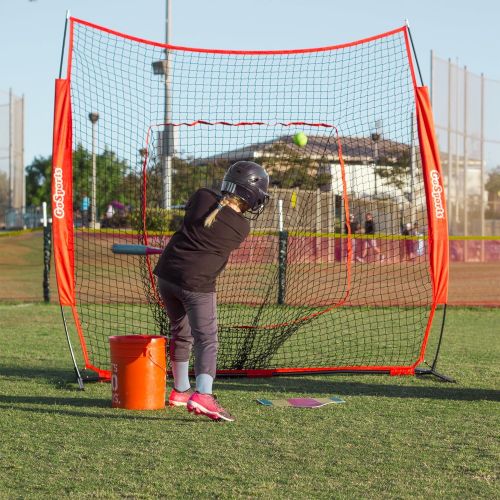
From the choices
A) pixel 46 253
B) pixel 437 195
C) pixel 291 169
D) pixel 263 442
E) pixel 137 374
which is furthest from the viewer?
pixel 46 253

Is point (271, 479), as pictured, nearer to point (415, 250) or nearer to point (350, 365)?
point (350, 365)

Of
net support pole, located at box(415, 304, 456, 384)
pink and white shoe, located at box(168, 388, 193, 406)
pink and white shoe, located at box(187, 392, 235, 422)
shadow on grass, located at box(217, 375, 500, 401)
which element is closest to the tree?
net support pole, located at box(415, 304, 456, 384)

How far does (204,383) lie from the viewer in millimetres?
5836

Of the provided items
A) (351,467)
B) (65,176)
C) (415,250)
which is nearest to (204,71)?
(65,176)

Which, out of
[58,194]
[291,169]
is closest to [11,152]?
[291,169]

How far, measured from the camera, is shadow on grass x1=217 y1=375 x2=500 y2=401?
22.5ft

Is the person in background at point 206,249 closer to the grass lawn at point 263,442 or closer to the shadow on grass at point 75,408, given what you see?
the shadow on grass at point 75,408

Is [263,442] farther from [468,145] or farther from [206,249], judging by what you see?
[468,145]

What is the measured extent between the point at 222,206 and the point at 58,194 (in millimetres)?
1783

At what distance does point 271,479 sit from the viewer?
4.36 m

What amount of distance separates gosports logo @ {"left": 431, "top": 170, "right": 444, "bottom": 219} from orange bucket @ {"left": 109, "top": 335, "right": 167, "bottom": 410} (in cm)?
270

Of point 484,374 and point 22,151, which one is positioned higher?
point 22,151

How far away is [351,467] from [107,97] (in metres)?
4.51

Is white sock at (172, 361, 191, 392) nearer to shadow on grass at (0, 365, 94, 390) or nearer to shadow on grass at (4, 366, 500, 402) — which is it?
shadow on grass at (4, 366, 500, 402)
